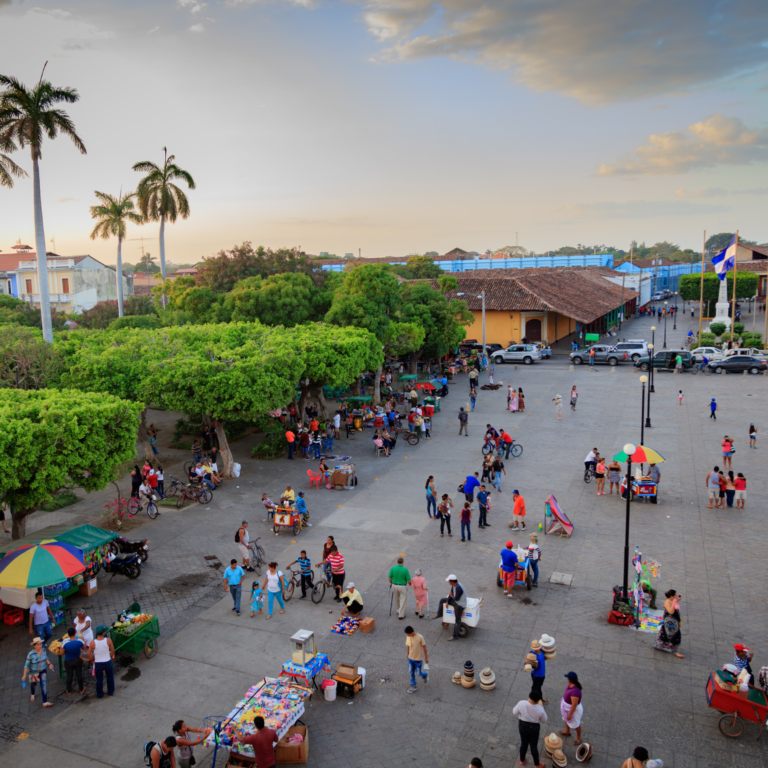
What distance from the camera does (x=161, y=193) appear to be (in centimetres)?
4347

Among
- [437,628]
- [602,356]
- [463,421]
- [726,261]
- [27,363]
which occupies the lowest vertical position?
[437,628]

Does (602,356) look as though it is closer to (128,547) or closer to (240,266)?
(240,266)

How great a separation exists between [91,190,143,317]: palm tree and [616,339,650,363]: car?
3652cm

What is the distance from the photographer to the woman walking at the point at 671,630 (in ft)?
35.2

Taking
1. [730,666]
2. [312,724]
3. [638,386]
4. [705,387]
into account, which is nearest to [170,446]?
[312,724]

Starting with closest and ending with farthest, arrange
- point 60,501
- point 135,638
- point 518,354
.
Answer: point 135,638
point 60,501
point 518,354

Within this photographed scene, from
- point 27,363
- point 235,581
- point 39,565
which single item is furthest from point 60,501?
point 235,581

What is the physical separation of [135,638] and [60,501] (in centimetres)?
1053

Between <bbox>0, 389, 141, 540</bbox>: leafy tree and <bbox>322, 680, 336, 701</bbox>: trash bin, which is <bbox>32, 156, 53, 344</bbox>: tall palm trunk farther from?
<bbox>322, 680, 336, 701</bbox>: trash bin

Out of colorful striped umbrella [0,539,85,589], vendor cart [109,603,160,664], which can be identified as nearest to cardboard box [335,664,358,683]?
vendor cart [109,603,160,664]

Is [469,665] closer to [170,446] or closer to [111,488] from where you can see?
[111,488]

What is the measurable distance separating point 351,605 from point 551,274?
190 ft

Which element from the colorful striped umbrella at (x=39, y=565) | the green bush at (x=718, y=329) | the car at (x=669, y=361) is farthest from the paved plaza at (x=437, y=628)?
the green bush at (x=718, y=329)

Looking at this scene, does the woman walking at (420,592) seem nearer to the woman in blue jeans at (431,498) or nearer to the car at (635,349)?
the woman in blue jeans at (431,498)
